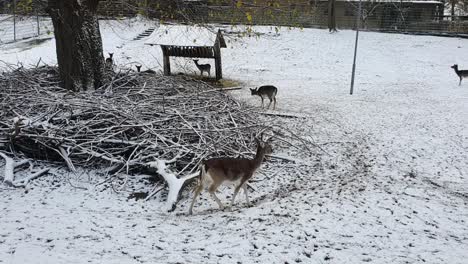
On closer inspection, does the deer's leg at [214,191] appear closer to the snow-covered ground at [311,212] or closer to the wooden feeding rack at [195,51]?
the snow-covered ground at [311,212]

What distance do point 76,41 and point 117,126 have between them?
3084 millimetres

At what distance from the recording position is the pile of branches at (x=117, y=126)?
7.60 metres

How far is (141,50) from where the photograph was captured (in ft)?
87.4

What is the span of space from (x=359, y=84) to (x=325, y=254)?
1540 cm

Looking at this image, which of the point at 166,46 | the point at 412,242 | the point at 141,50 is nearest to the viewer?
the point at 412,242

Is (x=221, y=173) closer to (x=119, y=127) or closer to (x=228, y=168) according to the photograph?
(x=228, y=168)

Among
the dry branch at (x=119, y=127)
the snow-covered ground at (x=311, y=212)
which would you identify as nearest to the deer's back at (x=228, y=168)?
the snow-covered ground at (x=311, y=212)

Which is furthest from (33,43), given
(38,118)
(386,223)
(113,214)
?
(386,223)

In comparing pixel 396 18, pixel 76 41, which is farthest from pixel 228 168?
pixel 396 18

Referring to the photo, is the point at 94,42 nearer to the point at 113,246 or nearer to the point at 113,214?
the point at 113,214

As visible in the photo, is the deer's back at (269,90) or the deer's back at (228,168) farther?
the deer's back at (269,90)

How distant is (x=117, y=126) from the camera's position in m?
7.86

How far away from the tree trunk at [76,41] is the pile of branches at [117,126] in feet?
1.52

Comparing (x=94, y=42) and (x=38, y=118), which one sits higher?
(x=94, y=42)
